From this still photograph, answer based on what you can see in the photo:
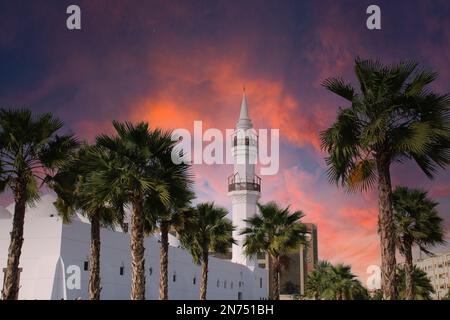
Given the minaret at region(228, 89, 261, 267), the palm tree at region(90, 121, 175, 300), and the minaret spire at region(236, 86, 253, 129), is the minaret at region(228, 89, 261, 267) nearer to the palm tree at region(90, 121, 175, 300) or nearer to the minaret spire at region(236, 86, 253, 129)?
the minaret spire at region(236, 86, 253, 129)

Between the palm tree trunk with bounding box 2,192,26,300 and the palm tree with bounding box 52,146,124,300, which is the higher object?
the palm tree with bounding box 52,146,124,300

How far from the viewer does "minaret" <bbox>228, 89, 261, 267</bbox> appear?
6531 cm

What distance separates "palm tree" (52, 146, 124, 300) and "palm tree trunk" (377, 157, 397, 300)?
1054 centimetres

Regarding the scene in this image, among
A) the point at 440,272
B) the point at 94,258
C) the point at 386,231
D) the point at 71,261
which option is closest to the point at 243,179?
the point at 71,261

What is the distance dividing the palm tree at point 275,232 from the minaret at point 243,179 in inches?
1164

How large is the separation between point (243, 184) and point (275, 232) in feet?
101

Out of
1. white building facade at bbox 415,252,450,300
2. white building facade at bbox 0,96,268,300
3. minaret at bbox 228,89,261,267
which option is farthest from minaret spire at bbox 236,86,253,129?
white building facade at bbox 415,252,450,300

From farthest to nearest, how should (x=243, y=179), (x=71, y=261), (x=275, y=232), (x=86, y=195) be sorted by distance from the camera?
(x=243, y=179) < (x=275, y=232) < (x=71, y=261) < (x=86, y=195)

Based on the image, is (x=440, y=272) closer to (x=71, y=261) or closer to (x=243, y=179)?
(x=243, y=179)

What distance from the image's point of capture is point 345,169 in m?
19.0

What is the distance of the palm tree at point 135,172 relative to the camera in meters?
21.6

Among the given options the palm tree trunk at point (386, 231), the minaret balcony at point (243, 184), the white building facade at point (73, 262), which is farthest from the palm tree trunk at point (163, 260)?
the minaret balcony at point (243, 184)

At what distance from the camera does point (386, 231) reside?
17.5 m
